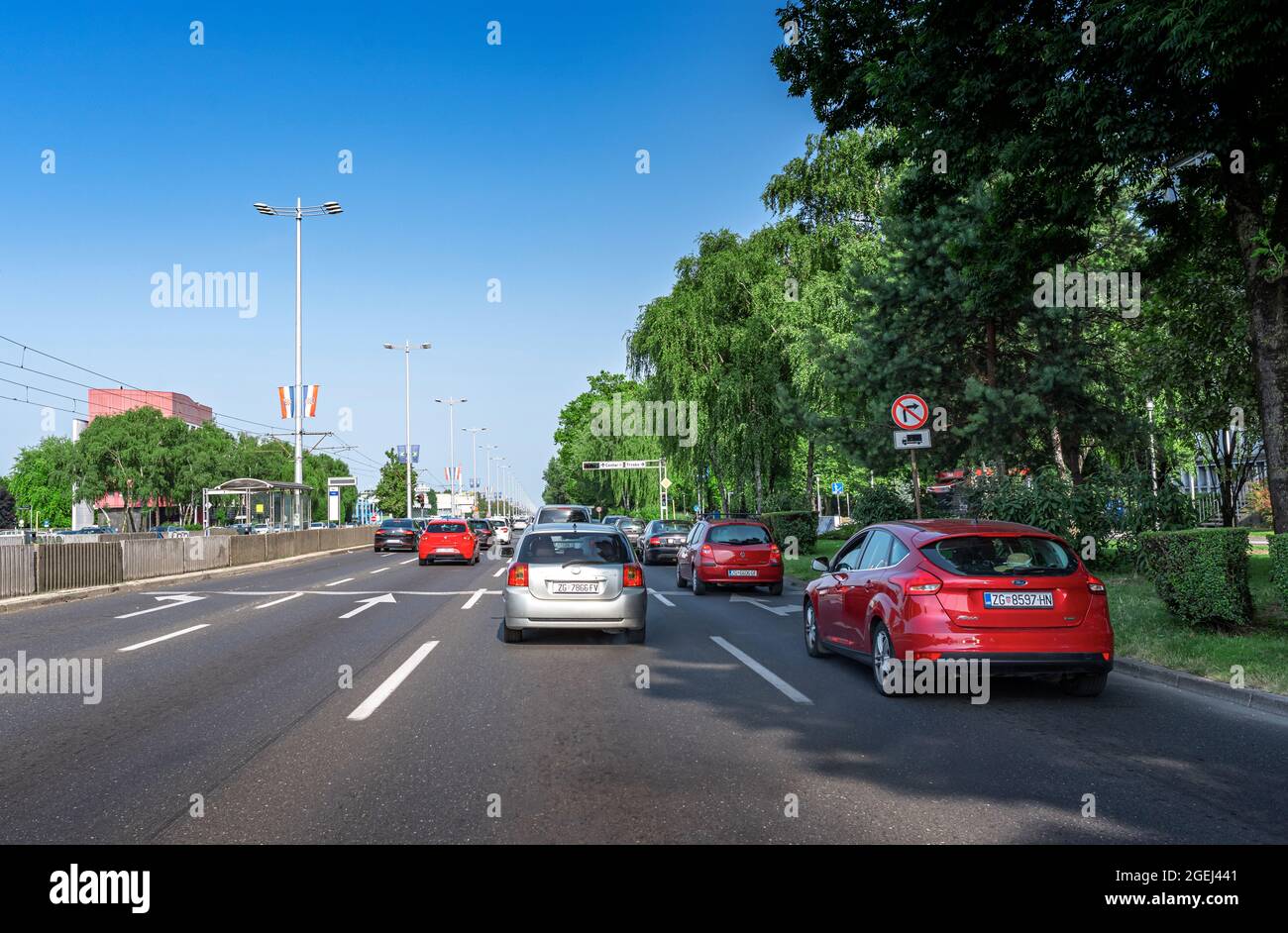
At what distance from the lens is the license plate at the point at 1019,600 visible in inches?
299

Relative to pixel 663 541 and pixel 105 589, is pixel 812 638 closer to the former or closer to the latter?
pixel 105 589

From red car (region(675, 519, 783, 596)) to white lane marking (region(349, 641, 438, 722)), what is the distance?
813cm

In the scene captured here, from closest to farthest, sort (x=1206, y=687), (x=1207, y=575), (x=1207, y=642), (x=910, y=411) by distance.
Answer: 1. (x=1206, y=687)
2. (x=1207, y=642)
3. (x=1207, y=575)
4. (x=910, y=411)

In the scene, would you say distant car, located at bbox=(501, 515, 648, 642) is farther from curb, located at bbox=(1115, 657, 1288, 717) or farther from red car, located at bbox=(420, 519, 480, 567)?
red car, located at bbox=(420, 519, 480, 567)

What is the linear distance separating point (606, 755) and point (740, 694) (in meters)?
2.42

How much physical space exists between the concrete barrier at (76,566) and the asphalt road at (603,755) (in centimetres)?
884

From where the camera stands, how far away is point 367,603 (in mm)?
17281

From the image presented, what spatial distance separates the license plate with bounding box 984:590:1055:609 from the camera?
7.60 metres

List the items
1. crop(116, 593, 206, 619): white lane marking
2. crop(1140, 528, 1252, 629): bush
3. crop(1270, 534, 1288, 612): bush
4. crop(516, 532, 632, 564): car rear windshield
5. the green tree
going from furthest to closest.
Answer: the green tree < crop(116, 593, 206, 619): white lane marking < crop(516, 532, 632, 564): car rear windshield < crop(1140, 528, 1252, 629): bush < crop(1270, 534, 1288, 612): bush

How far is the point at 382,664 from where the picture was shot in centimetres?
987

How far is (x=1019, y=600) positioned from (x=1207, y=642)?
134 inches

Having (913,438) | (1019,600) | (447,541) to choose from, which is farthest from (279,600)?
(1019,600)

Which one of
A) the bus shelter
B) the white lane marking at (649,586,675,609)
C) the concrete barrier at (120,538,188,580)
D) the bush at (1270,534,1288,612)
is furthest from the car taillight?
the bus shelter
